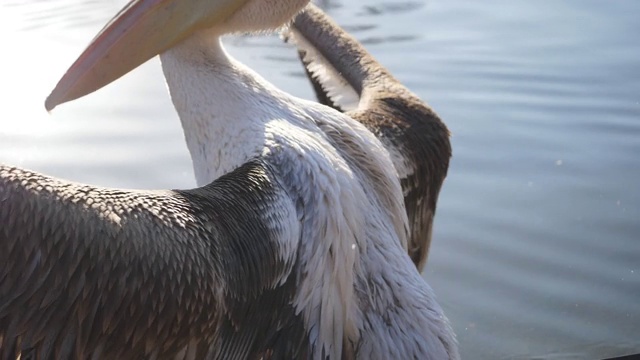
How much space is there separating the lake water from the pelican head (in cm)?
120

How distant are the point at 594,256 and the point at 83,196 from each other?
2159 mm

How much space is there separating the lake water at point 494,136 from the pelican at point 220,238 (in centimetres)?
96

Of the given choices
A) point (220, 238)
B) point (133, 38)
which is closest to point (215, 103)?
point (133, 38)

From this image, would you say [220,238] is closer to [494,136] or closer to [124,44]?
[124,44]

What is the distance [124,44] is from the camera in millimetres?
2342

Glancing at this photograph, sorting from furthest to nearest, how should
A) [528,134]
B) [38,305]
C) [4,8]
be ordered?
1. [4,8]
2. [528,134]
3. [38,305]

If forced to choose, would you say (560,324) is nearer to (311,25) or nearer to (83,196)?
(311,25)

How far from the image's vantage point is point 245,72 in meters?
2.52

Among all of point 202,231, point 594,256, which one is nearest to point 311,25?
point 594,256

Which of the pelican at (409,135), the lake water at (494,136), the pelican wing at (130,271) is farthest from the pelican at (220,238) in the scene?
the lake water at (494,136)

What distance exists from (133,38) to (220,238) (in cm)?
69

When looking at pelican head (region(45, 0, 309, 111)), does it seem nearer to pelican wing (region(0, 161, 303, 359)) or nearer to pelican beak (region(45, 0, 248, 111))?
pelican beak (region(45, 0, 248, 111))

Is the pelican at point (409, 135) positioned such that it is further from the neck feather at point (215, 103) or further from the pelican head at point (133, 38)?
the pelican head at point (133, 38)

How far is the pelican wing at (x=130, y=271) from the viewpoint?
173 centimetres
